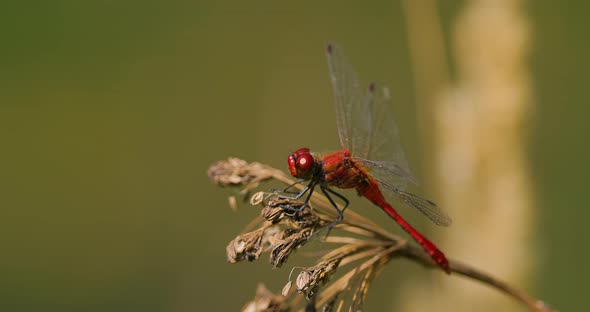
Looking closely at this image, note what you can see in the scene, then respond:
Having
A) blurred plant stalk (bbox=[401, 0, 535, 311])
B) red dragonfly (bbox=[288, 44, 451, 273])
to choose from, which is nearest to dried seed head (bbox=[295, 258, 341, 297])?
red dragonfly (bbox=[288, 44, 451, 273])

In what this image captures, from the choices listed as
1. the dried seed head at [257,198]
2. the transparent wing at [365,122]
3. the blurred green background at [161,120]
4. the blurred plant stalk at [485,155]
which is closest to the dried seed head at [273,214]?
the dried seed head at [257,198]

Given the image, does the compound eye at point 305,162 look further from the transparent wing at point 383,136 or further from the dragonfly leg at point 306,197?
the transparent wing at point 383,136

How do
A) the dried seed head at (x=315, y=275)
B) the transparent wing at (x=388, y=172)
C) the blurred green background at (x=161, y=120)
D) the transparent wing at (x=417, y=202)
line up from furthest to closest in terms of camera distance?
the blurred green background at (x=161, y=120), the transparent wing at (x=388, y=172), the transparent wing at (x=417, y=202), the dried seed head at (x=315, y=275)

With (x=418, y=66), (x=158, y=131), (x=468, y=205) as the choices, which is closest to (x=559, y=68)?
(x=418, y=66)

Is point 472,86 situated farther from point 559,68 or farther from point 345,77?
point 559,68

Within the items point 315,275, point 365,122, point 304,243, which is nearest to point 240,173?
point 304,243

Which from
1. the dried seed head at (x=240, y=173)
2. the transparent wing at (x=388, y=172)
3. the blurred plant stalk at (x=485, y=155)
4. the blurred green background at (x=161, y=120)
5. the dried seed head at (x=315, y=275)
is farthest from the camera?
the blurred green background at (x=161, y=120)
